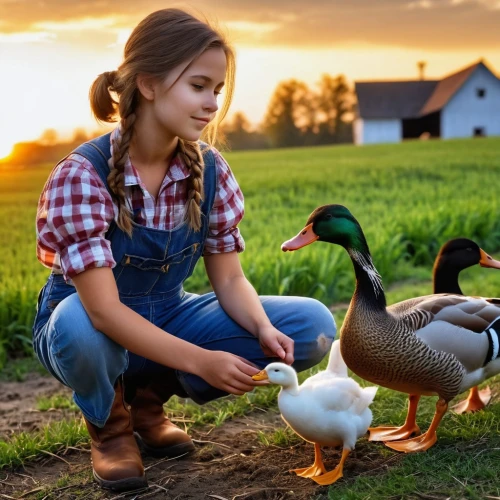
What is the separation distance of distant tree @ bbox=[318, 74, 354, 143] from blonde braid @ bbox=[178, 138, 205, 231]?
4358 centimetres

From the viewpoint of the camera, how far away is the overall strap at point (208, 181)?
295 centimetres

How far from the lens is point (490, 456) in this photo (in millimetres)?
2625

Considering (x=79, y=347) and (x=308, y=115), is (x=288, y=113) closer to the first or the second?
(x=308, y=115)

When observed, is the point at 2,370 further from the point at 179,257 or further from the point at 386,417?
the point at 386,417

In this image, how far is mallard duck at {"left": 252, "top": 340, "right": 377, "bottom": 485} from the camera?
2588mm

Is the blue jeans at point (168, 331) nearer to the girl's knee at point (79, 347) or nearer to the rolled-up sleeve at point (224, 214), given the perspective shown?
the girl's knee at point (79, 347)

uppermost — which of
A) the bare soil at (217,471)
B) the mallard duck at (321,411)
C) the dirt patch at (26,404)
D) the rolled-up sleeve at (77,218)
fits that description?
the rolled-up sleeve at (77,218)

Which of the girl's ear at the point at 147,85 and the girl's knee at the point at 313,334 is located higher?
the girl's ear at the point at 147,85

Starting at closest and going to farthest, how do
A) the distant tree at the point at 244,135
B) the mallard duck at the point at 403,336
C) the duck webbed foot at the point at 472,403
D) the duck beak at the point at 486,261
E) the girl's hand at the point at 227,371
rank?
the girl's hand at the point at 227,371 < the mallard duck at the point at 403,336 < the duck webbed foot at the point at 472,403 < the duck beak at the point at 486,261 < the distant tree at the point at 244,135

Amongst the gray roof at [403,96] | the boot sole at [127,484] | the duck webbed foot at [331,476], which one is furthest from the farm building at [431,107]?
the boot sole at [127,484]

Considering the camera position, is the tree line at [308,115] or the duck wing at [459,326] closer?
the duck wing at [459,326]

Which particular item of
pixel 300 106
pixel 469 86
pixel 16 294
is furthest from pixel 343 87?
pixel 16 294

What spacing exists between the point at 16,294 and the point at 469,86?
40.0 metres

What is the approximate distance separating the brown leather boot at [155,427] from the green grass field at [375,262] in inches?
11.2
